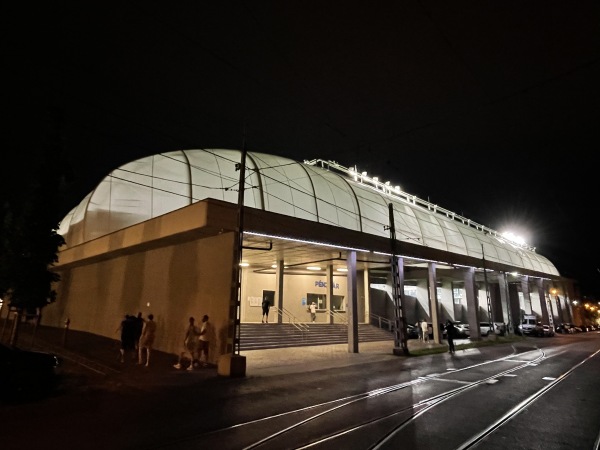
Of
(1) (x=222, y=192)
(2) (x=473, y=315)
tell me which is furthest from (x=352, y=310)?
(2) (x=473, y=315)

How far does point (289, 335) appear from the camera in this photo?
73.2 ft

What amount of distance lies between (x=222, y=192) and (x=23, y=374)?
13.7 m

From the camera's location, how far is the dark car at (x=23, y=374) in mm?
7953

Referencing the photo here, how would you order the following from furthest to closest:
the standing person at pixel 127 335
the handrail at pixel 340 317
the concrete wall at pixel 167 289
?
1. the handrail at pixel 340 317
2. the concrete wall at pixel 167 289
3. the standing person at pixel 127 335

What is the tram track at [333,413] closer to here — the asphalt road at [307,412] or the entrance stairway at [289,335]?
the asphalt road at [307,412]

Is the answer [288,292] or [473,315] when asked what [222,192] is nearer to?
[288,292]

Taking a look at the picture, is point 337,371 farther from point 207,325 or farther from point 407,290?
point 407,290

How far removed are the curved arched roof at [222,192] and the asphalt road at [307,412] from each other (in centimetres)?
1082

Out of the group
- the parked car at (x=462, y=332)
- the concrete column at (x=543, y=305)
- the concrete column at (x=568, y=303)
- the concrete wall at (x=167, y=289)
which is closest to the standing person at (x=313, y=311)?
the parked car at (x=462, y=332)

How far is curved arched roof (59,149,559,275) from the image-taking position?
2067 centimetres

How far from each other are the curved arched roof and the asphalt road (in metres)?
10.8

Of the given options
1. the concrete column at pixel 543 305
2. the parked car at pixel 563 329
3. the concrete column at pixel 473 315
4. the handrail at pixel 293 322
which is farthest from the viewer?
the parked car at pixel 563 329

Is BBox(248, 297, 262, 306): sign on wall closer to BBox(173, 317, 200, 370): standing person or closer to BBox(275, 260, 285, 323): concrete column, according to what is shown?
BBox(275, 260, 285, 323): concrete column

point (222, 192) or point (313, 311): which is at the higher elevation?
point (222, 192)
